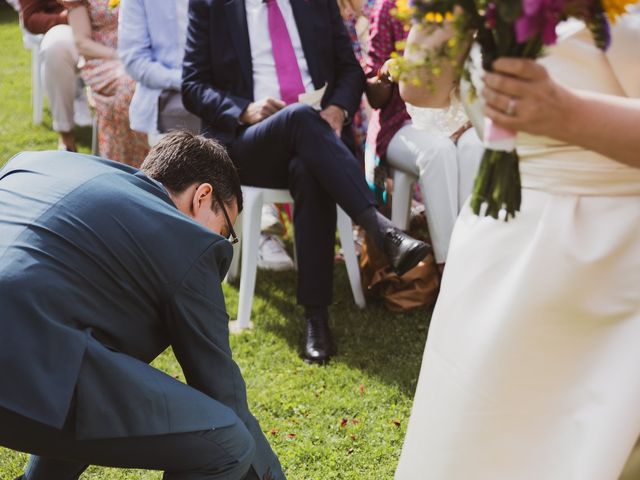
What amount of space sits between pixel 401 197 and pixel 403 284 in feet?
1.57

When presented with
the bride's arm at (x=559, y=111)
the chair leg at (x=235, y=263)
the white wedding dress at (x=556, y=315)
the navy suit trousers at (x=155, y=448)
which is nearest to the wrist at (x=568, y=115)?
the bride's arm at (x=559, y=111)

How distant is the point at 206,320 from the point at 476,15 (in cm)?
109

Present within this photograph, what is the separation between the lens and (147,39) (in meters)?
5.02

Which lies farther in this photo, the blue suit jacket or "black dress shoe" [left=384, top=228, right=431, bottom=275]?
the blue suit jacket

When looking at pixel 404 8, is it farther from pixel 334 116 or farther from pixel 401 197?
pixel 401 197

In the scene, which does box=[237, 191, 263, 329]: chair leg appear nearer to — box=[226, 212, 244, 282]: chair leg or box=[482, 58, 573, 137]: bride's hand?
box=[226, 212, 244, 282]: chair leg

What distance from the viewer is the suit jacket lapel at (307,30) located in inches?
176

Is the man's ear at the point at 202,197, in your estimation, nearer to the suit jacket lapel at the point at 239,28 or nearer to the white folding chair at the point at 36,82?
the suit jacket lapel at the point at 239,28

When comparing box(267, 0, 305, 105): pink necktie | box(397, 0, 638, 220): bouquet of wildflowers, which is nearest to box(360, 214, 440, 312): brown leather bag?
box(267, 0, 305, 105): pink necktie

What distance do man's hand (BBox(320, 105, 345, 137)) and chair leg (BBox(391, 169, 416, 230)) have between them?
0.43 m

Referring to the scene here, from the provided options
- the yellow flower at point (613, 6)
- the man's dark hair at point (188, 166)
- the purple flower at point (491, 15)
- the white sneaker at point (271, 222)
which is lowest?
the white sneaker at point (271, 222)

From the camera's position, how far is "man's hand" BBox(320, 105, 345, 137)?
4430 millimetres

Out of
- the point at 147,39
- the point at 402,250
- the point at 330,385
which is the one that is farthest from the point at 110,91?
the point at 330,385

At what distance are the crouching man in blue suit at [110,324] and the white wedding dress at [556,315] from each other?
587mm
